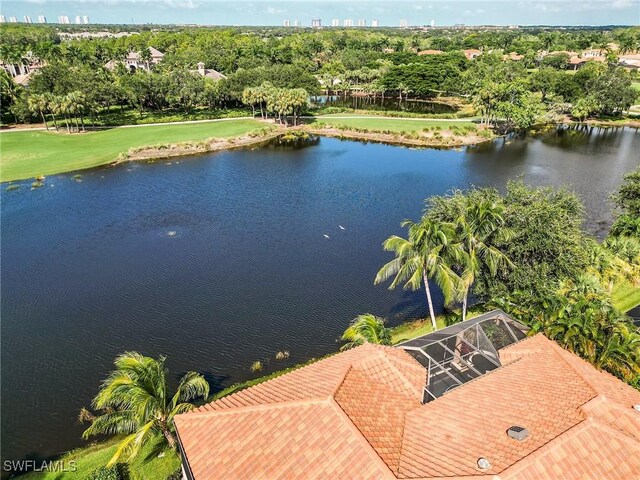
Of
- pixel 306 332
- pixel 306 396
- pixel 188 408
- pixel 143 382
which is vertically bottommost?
pixel 306 332

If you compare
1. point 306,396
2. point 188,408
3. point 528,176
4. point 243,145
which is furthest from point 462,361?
point 243,145

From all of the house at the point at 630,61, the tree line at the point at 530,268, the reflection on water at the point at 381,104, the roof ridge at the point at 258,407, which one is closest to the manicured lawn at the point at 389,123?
the reflection on water at the point at 381,104

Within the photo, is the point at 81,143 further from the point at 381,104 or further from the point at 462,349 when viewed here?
the point at 462,349

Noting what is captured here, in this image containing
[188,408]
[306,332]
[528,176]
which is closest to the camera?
[188,408]

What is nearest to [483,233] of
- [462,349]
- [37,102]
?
[462,349]

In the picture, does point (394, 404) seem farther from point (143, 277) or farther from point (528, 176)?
point (528, 176)

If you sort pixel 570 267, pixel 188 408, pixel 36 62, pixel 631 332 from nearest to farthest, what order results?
pixel 188 408, pixel 631 332, pixel 570 267, pixel 36 62

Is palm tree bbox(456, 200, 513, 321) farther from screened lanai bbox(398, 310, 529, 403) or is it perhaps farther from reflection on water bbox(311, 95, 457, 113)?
reflection on water bbox(311, 95, 457, 113)

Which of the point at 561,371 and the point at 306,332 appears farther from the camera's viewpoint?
the point at 306,332

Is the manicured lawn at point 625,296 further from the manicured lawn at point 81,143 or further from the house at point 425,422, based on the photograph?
the manicured lawn at point 81,143
